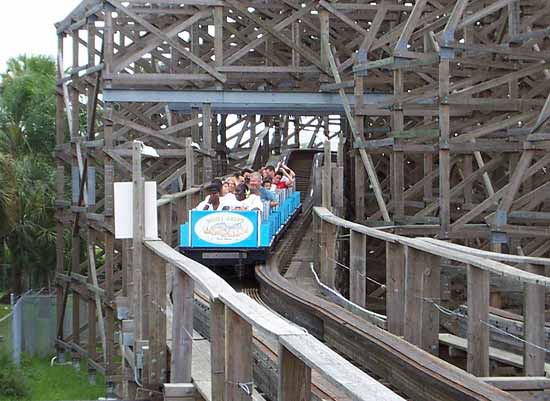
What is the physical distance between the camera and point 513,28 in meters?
18.6

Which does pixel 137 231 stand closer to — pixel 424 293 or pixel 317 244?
pixel 424 293

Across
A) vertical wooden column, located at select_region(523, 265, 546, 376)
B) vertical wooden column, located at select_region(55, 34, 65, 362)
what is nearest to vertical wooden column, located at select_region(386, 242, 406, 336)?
vertical wooden column, located at select_region(523, 265, 546, 376)

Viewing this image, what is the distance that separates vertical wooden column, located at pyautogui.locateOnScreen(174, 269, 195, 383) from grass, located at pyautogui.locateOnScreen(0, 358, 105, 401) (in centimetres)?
1562

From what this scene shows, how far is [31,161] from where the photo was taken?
3078 centimetres

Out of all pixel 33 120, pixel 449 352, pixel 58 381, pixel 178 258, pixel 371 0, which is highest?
pixel 371 0

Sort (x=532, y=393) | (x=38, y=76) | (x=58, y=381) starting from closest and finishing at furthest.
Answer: (x=532, y=393) < (x=58, y=381) < (x=38, y=76)

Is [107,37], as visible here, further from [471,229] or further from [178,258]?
[178,258]

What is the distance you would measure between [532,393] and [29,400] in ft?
53.9

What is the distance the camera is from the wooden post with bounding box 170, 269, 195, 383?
262 inches

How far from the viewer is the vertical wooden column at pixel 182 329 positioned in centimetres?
666

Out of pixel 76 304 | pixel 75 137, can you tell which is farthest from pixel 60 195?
pixel 76 304

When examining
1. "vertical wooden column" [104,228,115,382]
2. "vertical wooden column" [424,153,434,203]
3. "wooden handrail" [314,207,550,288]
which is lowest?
"vertical wooden column" [104,228,115,382]

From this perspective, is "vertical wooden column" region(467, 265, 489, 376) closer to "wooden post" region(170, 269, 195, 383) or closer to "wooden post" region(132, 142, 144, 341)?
"wooden post" region(170, 269, 195, 383)

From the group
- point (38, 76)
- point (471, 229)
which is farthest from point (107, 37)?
point (38, 76)
